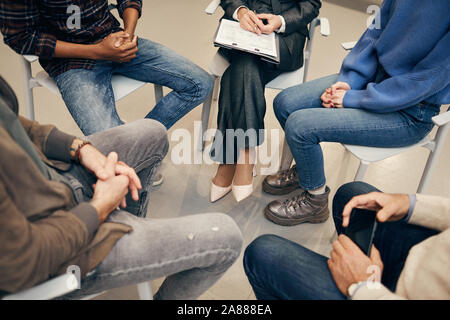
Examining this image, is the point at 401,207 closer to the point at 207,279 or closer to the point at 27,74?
the point at 207,279

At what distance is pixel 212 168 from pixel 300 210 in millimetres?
A: 594

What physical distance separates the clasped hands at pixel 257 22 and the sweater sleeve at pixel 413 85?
0.58 metres

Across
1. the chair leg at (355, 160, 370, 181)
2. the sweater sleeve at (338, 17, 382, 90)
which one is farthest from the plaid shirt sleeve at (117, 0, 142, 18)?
the chair leg at (355, 160, 370, 181)

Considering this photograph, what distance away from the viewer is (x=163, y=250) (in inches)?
38.6

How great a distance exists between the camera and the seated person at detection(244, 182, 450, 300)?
36.4 inches

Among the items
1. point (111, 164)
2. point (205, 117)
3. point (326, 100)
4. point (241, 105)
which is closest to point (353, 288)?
point (111, 164)

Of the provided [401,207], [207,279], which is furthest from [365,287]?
[207,279]

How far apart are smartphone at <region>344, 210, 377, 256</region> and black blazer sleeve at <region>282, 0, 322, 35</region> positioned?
3.31 ft

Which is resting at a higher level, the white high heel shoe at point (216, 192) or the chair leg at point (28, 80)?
the chair leg at point (28, 80)

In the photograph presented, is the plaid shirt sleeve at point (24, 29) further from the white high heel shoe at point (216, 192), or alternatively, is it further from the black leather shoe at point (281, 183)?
the black leather shoe at point (281, 183)

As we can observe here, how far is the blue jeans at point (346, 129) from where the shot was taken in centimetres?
141

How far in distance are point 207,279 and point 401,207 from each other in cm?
64

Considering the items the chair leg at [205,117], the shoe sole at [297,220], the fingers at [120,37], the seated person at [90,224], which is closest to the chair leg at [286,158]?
the shoe sole at [297,220]

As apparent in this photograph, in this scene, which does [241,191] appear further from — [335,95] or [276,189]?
[335,95]
